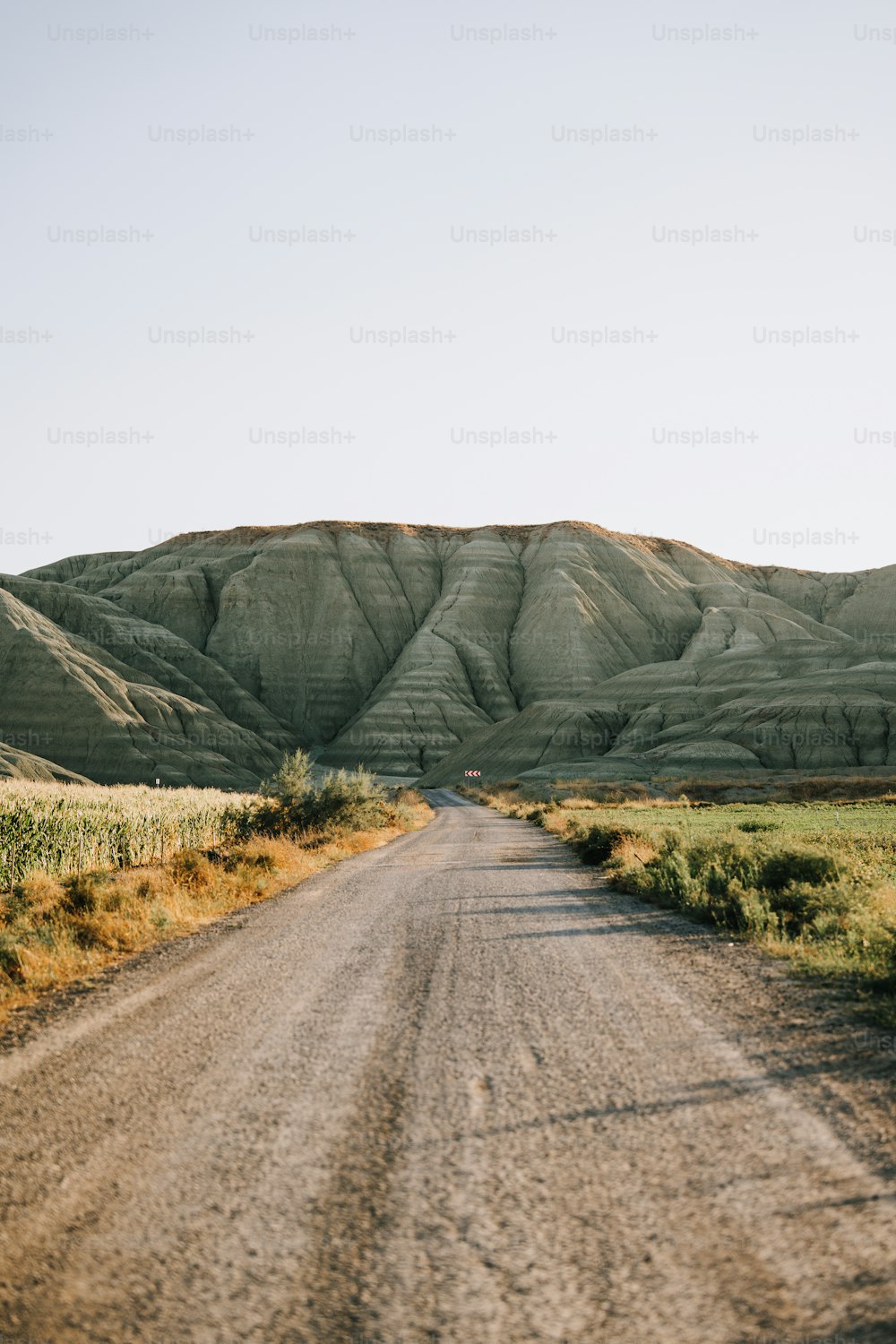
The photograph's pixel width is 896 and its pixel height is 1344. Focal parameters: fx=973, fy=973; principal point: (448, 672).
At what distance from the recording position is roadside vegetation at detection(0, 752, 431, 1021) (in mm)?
10656

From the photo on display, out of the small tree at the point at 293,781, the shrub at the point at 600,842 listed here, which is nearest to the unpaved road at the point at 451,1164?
the shrub at the point at 600,842

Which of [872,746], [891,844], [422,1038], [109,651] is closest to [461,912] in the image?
[422,1038]

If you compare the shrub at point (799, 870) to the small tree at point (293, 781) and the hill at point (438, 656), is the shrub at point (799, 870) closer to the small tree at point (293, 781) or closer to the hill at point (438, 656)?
the small tree at point (293, 781)

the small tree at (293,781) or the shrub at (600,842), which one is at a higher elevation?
the small tree at (293,781)

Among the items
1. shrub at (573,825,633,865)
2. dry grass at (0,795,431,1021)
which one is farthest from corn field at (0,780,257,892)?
shrub at (573,825,633,865)

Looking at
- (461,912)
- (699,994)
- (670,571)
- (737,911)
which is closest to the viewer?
(699,994)

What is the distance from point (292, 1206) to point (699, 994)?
4.62 metres

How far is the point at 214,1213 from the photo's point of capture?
13.5ft

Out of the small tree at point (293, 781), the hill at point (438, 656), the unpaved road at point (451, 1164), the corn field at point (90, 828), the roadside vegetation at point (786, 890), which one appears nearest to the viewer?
the unpaved road at point (451, 1164)

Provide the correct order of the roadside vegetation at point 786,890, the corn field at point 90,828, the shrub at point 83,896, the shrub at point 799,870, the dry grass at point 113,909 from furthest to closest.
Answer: the corn field at point 90,828 → the shrub at point 799,870 → the shrub at point 83,896 → the dry grass at point 113,909 → the roadside vegetation at point 786,890

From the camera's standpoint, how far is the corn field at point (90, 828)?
1969 cm

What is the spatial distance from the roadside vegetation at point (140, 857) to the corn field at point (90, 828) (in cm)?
3

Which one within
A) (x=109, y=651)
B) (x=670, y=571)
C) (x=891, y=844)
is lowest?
(x=891, y=844)

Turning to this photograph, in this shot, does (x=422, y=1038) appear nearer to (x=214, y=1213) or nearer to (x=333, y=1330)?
(x=214, y=1213)
